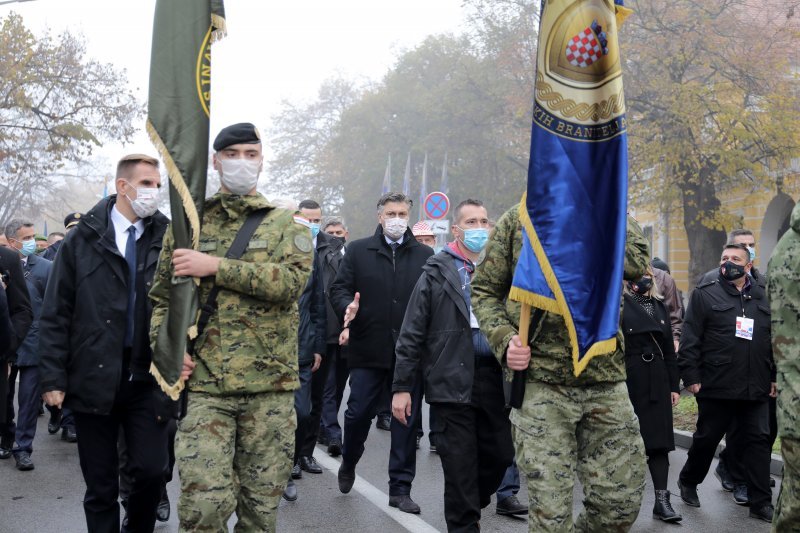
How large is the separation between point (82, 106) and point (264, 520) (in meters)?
25.2

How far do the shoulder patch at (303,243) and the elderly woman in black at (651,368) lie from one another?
3.16 metres

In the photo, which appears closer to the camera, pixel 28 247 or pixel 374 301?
pixel 374 301

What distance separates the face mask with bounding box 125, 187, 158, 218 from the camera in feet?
17.0

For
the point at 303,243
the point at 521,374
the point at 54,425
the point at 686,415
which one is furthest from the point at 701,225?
the point at 303,243

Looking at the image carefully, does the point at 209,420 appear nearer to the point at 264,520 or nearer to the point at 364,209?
the point at 264,520

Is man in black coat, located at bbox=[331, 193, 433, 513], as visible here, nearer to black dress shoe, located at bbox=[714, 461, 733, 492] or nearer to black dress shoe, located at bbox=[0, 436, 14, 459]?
black dress shoe, located at bbox=[714, 461, 733, 492]

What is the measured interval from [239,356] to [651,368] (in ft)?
12.3

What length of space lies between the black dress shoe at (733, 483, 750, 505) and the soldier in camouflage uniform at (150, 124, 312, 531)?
4.37 metres

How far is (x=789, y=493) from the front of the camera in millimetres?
3914

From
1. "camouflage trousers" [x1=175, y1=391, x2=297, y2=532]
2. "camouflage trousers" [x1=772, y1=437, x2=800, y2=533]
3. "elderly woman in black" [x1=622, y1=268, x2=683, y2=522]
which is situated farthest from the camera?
"elderly woman in black" [x1=622, y1=268, x2=683, y2=522]

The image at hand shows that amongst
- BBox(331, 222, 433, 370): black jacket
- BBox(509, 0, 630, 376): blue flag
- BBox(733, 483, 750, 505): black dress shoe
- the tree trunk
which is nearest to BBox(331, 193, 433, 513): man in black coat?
BBox(331, 222, 433, 370): black jacket

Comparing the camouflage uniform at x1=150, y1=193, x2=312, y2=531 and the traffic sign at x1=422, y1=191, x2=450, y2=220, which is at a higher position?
the traffic sign at x1=422, y1=191, x2=450, y2=220

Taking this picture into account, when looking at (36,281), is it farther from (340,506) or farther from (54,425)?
(340,506)

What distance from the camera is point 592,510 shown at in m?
4.51
